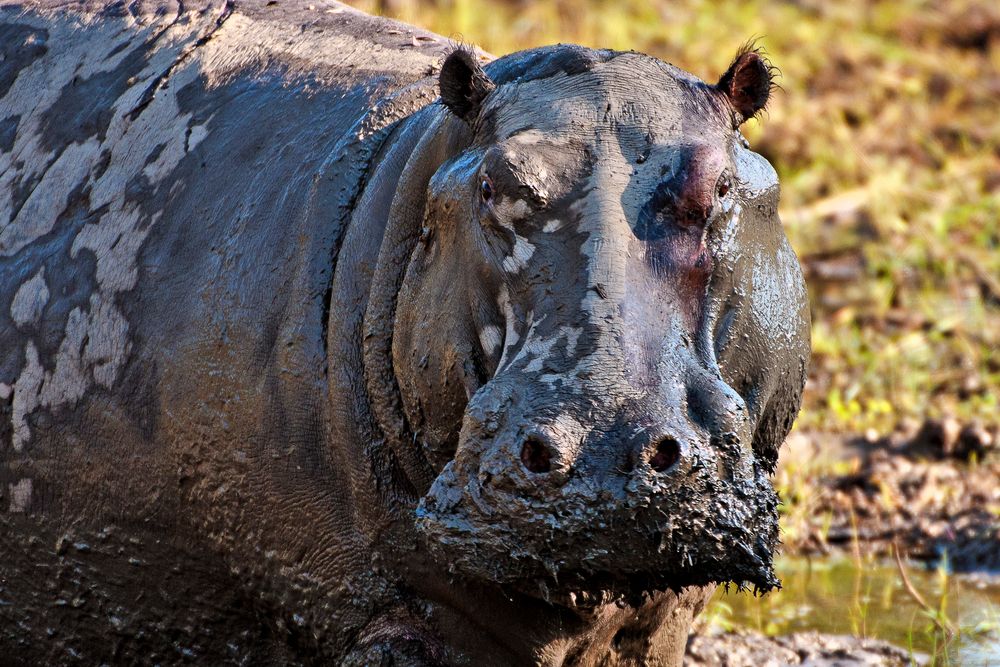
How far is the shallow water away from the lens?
15.3ft

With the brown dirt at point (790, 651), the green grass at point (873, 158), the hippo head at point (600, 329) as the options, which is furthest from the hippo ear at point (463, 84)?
the green grass at point (873, 158)

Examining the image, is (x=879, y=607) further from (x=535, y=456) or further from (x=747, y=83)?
(x=535, y=456)

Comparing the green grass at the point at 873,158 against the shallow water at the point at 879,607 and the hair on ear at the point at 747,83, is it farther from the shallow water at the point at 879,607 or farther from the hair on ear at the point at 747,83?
the hair on ear at the point at 747,83

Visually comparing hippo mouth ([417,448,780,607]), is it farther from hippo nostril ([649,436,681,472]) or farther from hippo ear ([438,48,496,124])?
hippo ear ([438,48,496,124])

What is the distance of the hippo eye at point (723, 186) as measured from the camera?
309cm

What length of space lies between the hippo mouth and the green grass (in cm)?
354

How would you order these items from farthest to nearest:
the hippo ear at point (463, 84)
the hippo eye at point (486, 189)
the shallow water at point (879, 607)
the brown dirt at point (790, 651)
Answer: the shallow water at point (879, 607) → the brown dirt at point (790, 651) → the hippo ear at point (463, 84) → the hippo eye at point (486, 189)

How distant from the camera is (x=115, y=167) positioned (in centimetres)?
391

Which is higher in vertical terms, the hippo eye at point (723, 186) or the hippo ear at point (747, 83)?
the hippo ear at point (747, 83)

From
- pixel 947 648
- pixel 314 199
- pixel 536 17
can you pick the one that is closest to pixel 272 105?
pixel 314 199

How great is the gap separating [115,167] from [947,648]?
2.61m

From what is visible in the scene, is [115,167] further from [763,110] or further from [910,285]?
[910,285]

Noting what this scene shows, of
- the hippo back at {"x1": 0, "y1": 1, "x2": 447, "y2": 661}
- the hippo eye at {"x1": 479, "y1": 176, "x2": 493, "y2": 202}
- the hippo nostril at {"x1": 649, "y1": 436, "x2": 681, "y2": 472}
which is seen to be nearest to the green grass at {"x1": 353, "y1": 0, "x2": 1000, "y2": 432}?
the hippo back at {"x1": 0, "y1": 1, "x2": 447, "y2": 661}

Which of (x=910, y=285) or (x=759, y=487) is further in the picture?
(x=910, y=285)
